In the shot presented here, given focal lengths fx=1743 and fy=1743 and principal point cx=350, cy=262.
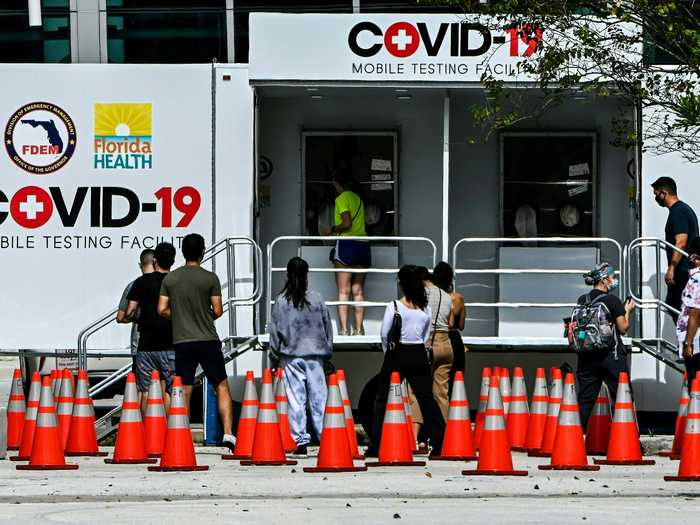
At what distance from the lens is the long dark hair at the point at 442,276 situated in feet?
52.1

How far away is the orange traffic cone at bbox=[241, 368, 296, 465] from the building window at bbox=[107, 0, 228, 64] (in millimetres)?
6690

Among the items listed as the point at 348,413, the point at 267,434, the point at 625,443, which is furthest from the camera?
the point at 348,413

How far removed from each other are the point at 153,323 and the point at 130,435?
2086 millimetres

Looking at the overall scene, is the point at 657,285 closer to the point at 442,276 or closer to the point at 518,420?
the point at 442,276

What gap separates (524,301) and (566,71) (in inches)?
106

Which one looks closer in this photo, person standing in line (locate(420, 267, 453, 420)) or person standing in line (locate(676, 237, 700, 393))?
person standing in line (locate(676, 237, 700, 393))

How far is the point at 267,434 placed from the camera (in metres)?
12.9

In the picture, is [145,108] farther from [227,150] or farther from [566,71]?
[566,71]

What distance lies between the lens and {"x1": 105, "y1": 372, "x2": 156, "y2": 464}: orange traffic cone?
13344 mm

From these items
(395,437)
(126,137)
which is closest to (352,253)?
(126,137)

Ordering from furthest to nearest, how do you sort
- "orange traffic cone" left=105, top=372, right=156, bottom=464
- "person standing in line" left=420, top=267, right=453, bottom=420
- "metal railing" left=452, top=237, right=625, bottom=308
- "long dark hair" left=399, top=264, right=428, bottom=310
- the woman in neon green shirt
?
the woman in neon green shirt < "metal railing" left=452, top=237, right=625, bottom=308 < "person standing in line" left=420, top=267, right=453, bottom=420 < "long dark hair" left=399, top=264, right=428, bottom=310 < "orange traffic cone" left=105, top=372, right=156, bottom=464

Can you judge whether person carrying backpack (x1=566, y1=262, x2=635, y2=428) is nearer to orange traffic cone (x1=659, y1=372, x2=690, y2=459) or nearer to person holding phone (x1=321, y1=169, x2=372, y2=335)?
orange traffic cone (x1=659, y1=372, x2=690, y2=459)

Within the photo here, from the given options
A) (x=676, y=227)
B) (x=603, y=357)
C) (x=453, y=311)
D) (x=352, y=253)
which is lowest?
(x=603, y=357)

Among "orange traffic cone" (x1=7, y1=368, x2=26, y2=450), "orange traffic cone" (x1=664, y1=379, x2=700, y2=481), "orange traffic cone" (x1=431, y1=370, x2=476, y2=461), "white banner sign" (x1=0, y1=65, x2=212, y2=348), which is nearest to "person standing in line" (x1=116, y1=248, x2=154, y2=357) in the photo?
"orange traffic cone" (x1=7, y1=368, x2=26, y2=450)
